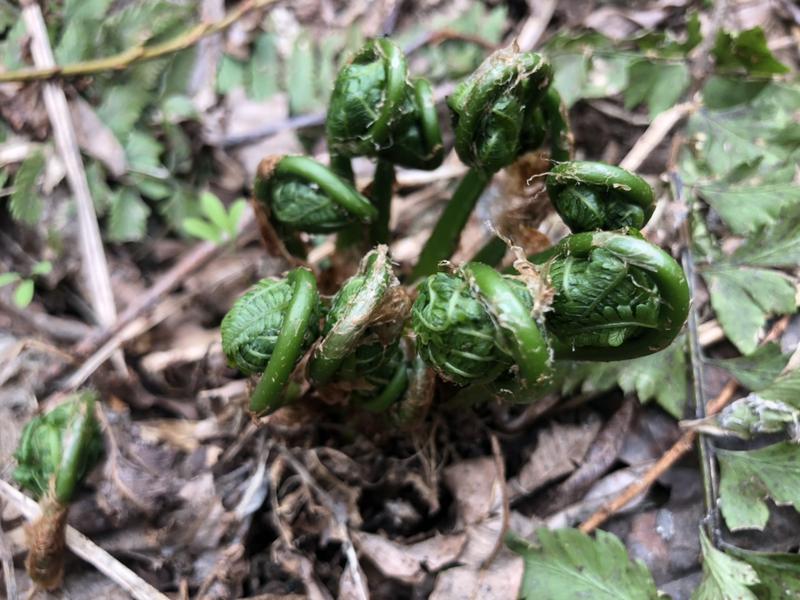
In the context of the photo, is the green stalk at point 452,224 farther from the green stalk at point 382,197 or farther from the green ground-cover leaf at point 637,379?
the green ground-cover leaf at point 637,379

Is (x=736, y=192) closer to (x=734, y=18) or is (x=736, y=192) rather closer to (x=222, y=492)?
(x=734, y=18)

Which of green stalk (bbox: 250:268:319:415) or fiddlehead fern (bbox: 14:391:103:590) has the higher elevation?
green stalk (bbox: 250:268:319:415)

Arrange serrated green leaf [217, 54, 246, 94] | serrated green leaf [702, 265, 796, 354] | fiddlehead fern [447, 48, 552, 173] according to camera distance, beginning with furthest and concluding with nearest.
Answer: serrated green leaf [217, 54, 246, 94] → serrated green leaf [702, 265, 796, 354] → fiddlehead fern [447, 48, 552, 173]

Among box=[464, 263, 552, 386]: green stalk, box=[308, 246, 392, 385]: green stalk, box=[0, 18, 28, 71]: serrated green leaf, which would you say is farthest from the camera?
box=[0, 18, 28, 71]: serrated green leaf

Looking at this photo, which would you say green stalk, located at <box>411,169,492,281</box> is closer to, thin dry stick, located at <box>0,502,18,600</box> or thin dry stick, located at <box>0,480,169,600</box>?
thin dry stick, located at <box>0,480,169,600</box>

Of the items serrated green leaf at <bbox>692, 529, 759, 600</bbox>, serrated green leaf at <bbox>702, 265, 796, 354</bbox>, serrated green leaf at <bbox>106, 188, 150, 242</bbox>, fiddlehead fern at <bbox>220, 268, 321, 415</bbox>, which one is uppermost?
fiddlehead fern at <bbox>220, 268, 321, 415</bbox>

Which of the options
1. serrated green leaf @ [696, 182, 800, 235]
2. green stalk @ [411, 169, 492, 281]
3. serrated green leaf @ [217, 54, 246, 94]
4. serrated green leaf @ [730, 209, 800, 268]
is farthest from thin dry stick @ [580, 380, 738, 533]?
serrated green leaf @ [217, 54, 246, 94]

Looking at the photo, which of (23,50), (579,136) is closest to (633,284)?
(579,136)
